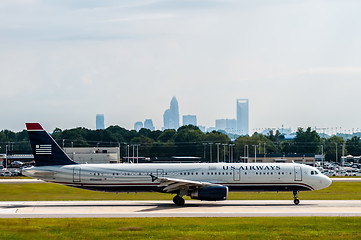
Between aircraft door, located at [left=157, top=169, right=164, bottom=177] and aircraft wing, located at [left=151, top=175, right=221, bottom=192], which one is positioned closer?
aircraft wing, located at [left=151, top=175, right=221, bottom=192]

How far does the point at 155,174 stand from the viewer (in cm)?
4797

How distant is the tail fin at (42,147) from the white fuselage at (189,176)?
22.9 inches

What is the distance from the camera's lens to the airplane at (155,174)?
1876 inches

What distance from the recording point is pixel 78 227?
33.5m

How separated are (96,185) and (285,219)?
17691mm

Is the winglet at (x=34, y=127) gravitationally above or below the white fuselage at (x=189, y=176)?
above

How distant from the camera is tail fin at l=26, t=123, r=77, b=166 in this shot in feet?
158

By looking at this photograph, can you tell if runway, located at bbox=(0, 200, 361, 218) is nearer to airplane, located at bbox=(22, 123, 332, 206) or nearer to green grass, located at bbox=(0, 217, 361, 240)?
airplane, located at bbox=(22, 123, 332, 206)

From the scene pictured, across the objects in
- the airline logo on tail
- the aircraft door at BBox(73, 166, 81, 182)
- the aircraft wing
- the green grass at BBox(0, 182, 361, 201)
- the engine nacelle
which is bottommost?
the green grass at BBox(0, 182, 361, 201)

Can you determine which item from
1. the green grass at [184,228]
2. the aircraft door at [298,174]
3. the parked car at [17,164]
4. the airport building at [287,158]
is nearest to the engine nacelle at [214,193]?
the aircraft door at [298,174]

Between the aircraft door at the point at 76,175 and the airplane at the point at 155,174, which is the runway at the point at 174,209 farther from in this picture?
the aircraft door at the point at 76,175

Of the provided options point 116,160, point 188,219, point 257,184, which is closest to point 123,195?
point 257,184

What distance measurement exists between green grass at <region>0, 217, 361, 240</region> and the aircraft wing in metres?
7.94

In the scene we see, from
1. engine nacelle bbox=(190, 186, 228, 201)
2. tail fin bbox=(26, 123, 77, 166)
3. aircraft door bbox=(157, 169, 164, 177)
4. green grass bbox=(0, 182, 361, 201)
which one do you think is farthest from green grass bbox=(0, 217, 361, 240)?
green grass bbox=(0, 182, 361, 201)
